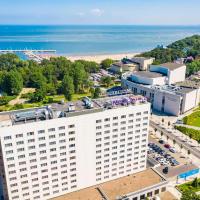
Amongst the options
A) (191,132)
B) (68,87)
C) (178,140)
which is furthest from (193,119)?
(68,87)

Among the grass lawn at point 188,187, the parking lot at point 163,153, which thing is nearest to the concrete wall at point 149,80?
the parking lot at point 163,153

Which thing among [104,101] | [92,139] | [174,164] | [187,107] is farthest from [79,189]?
[187,107]

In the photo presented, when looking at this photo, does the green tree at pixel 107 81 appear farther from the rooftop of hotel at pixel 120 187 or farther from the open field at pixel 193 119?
the rooftop of hotel at pixel 120 187

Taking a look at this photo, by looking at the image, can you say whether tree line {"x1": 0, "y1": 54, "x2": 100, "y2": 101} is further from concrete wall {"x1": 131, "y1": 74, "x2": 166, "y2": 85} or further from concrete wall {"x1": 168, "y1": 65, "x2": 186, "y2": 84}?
concrete wall {"x1": 168, "y1": 65, "x2": 186, "y2": 84}

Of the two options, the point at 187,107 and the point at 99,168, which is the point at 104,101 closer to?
the point at 99,168

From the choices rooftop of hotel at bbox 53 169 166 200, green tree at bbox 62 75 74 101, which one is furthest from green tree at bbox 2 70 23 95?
rooftop of hotel at bbox 53 169 166 200
